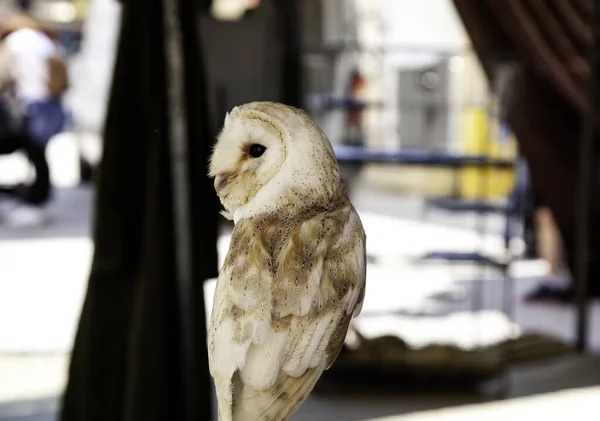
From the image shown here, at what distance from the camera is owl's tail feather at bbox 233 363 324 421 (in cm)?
60

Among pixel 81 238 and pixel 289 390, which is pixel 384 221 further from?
pixel 289 390

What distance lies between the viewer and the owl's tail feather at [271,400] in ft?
1.98

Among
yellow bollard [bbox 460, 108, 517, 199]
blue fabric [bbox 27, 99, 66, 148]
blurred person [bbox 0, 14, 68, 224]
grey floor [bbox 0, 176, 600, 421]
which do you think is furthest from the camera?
yellow bollard [bbox 460, 108, 517, 199]

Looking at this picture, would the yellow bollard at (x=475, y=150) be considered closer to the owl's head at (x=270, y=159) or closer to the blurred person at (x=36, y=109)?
the blurred person at (x=36, y=109)

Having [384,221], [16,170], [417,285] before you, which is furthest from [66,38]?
[417,285]

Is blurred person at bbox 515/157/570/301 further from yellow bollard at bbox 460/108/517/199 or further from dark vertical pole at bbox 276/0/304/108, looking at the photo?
dark vertical pole at bbox 276/0/304/108

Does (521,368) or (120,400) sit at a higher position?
(120,400)

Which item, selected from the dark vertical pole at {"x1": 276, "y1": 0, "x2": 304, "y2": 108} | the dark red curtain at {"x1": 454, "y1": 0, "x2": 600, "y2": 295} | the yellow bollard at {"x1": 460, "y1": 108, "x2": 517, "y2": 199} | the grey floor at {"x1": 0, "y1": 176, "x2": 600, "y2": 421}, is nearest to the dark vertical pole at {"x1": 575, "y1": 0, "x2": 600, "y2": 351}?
Answer: the dark red curtain at {"x1": 454, "y1": 0, "x2": 600, "y2": 295}

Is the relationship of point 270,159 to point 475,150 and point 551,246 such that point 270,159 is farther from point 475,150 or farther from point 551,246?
point 475,150

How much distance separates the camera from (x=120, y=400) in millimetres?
1252

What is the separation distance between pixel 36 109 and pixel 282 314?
14.7 feet

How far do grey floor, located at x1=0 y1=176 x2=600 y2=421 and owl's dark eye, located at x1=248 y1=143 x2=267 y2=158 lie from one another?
21.1 inches

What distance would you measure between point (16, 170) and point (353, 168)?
385 centimetres

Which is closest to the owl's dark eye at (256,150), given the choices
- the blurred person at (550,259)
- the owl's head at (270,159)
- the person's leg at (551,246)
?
the owl's head at (270,159)
